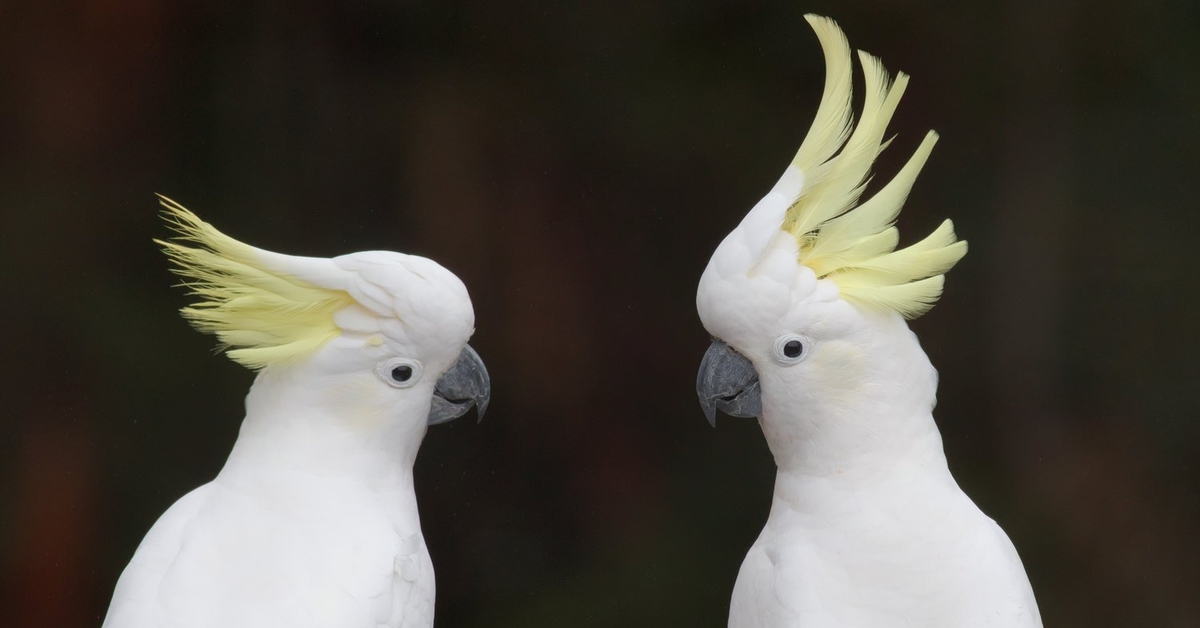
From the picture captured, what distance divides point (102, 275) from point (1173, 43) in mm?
3154

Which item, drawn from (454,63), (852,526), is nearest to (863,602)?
(852,526)

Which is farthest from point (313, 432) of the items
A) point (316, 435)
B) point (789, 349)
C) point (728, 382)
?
point (789, 349)

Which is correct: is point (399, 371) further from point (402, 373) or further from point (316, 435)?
point (316, 435)

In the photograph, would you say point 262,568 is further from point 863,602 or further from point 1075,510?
point 1075,510

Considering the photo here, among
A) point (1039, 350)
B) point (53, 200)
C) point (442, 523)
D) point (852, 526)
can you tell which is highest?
point (53, 200)

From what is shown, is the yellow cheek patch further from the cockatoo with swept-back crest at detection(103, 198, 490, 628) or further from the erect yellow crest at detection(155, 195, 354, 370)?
the erect yellow crest at detection(155, 195, 354, 370)

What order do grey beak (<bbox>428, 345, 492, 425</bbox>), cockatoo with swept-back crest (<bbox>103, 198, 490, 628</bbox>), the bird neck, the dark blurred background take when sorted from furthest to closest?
the dark blurred background < grey beak (<bbox>428, 345, 492, 425</bbox>) < the bird neck < cockatoo with swept-back crest (<bbox>103, 198, 490, 628</bbox>)

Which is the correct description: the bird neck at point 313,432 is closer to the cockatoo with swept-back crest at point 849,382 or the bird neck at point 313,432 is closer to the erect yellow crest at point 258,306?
the erect yellow crest at point 258,306

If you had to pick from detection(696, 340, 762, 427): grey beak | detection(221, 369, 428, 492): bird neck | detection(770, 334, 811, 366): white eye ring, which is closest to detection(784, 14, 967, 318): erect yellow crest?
detection(770, 334, 811, 366): white eye ring

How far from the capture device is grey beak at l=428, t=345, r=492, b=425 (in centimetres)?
279

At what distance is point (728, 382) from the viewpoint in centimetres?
269

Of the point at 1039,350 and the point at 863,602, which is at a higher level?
the point at 1039,350

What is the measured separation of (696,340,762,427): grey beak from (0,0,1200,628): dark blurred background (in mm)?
1544

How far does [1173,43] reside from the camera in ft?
13.1
